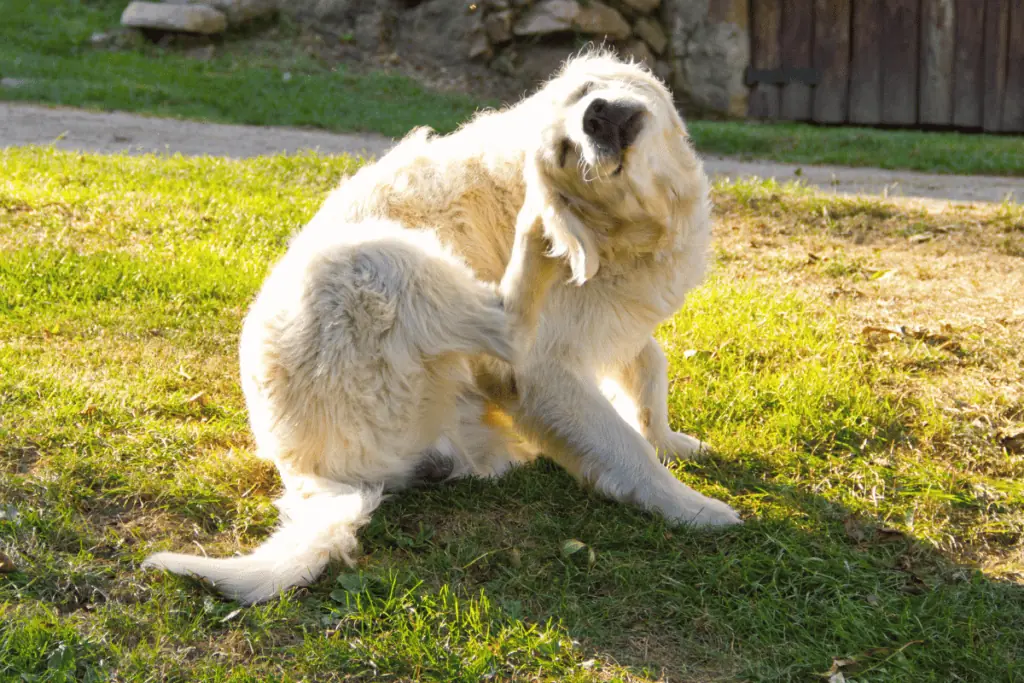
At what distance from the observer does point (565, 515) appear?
146 inches

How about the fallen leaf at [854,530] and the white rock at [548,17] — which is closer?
the fallen leaf at [854,530]

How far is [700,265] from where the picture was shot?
383cm

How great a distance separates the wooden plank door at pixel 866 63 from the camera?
1392cm

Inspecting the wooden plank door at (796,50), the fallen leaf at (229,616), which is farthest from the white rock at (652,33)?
the fallen leaf at (229,616)

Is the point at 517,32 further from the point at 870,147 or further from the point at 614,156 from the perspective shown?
the point at 614,156

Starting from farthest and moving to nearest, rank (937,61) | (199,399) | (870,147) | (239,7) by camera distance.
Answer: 1. (239,7)
2. (937,61)
3. (870,147)
4. (199,399)

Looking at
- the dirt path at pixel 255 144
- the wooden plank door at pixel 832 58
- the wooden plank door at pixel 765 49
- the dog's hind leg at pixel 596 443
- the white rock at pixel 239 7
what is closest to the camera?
the dog's hind leg at pixel 596 443

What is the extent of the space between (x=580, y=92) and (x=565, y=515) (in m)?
1.48

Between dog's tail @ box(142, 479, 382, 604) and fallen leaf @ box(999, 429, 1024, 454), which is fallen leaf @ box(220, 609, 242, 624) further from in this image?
fallen leaf @ box(999, 429, 1024, 454)

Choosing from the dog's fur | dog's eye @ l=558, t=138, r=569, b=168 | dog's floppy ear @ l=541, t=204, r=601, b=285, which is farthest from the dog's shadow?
dog's eye @ l=558, t=138, r=569, b=168

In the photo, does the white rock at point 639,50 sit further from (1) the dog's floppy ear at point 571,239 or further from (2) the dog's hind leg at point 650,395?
(1) the dog's floppy ear at point 571,239

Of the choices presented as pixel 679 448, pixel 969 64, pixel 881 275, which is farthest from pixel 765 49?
pixel 679 448

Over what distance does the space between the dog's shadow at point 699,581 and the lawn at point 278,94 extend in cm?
723

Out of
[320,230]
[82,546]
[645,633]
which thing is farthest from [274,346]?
[645,633]
